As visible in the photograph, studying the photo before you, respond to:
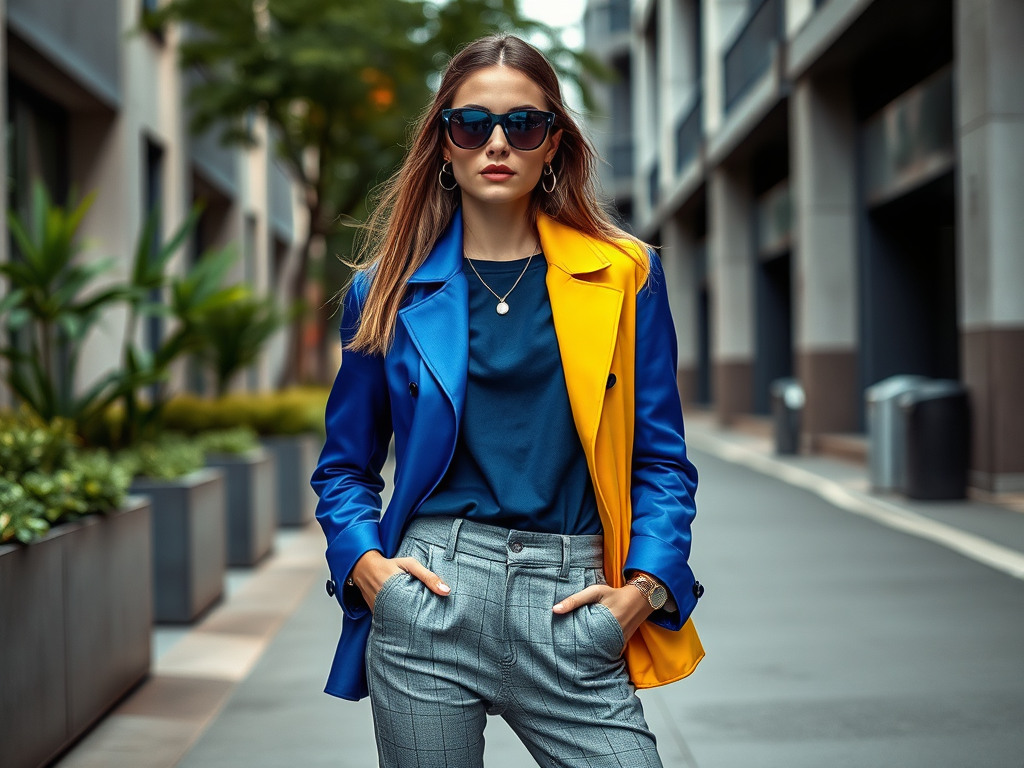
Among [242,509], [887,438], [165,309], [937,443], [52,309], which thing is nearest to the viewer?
[52,309]

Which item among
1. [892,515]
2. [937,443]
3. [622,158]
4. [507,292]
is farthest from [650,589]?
[622,158]

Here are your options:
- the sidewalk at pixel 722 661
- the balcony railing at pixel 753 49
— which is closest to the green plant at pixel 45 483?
the sidewalk at pixel 722 661

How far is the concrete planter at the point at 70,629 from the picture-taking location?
12.2ft

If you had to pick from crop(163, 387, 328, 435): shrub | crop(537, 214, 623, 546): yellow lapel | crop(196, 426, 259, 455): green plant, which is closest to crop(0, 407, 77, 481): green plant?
crop(537, 214, 623, 546): yellow lapel

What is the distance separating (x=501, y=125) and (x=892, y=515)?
8.26 meters

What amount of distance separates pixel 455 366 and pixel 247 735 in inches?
110

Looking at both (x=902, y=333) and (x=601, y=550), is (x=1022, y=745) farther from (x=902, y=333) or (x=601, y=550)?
(x=902, y=333)

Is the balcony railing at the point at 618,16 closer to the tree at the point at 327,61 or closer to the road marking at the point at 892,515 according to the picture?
the tree at the point at 327,61

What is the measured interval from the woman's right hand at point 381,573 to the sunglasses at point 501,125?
74 centimetres

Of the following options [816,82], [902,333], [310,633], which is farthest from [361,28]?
[310,633]

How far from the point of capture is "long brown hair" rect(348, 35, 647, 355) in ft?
7.07

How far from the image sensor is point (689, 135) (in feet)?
93.2

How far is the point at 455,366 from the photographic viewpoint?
2029 mm

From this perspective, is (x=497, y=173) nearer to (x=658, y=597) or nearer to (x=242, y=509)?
(x=658, y=597)
